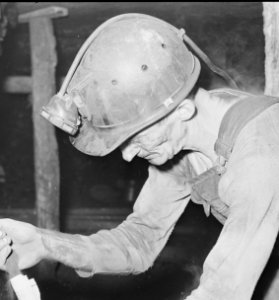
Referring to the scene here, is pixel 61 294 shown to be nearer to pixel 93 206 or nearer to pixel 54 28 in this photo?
pixel 93 206

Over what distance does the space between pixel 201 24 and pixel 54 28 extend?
1.66 meters

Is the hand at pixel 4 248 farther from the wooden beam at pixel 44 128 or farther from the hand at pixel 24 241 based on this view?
the wooden beam at pixel 44 128

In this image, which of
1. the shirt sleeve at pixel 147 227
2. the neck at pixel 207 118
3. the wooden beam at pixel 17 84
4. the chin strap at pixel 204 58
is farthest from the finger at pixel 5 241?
the wooden beam at pixel 17 84

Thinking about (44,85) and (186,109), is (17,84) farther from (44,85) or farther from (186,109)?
(186,109)

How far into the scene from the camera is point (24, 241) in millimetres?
2604

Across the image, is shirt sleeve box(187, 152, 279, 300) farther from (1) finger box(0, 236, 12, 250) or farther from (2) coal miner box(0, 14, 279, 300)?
(1) finger box(0, 236, 12, 250)

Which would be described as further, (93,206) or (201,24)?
(93,206)

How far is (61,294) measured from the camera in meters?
4.95

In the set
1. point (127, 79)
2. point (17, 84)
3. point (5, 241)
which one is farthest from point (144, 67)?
point (17, 84)

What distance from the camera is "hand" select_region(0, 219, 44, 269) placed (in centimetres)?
255

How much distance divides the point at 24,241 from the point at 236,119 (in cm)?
123

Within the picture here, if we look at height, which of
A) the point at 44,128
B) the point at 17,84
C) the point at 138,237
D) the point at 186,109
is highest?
the point at 186,109

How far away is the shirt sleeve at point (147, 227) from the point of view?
113 inches

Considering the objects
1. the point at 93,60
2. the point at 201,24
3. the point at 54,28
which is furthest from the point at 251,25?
the point at 93,60
